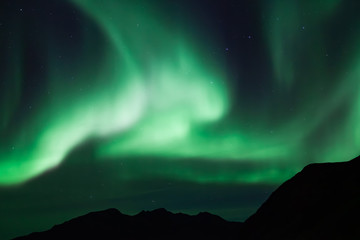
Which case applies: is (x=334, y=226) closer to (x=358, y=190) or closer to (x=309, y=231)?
(x=309, y=231)

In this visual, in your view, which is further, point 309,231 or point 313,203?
point 313,203

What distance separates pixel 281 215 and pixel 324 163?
52.7 feet

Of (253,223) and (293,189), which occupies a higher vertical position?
(293,189)

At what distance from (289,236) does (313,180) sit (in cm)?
1836

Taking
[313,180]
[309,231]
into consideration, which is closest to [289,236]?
[309,231]

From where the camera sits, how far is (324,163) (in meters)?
79.0

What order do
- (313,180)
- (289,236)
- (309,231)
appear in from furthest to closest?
(313,180)
(289,236)
(309,231)

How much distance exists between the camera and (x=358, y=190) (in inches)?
2188

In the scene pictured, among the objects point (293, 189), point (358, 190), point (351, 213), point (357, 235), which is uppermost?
point (293, 189)

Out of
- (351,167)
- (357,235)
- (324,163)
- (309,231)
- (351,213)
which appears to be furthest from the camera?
(324,163)

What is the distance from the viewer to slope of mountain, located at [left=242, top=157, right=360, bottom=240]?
47062mm

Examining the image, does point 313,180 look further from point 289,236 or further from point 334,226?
point 334,226

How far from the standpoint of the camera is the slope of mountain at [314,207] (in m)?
47.1

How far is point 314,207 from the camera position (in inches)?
2456
